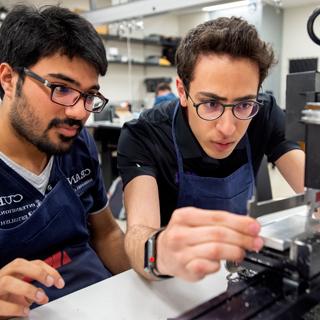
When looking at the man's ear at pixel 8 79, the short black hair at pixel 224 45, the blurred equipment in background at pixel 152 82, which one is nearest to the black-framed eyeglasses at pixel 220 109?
the short black hair at pixel 224 45

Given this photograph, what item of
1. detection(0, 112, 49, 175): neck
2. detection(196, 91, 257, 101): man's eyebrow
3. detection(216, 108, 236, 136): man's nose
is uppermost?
detection(196, 91, 257, 101): man's eyebrow

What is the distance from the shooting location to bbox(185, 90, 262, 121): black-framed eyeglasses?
1.00 meters

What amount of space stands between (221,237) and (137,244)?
1.16 feet

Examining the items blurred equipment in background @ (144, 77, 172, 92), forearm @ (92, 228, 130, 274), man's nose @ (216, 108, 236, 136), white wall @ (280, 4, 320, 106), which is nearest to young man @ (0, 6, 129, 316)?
forearm @ (92, 228, 130, 274)

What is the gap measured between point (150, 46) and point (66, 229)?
6.08 metres

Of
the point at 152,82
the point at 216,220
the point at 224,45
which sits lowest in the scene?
the point at 216,220

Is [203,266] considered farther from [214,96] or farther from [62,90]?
[62,90]

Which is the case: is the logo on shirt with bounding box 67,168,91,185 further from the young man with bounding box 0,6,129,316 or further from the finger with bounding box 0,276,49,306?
the finger with bounding box 0,276,49,306

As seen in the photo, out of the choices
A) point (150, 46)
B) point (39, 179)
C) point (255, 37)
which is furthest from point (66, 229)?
point (150, 46)

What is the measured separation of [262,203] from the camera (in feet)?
2.00

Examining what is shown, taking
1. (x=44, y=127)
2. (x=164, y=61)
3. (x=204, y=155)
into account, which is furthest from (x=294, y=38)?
(x=44, y=127)

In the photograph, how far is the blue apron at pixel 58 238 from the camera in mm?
959

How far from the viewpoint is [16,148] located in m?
1.03

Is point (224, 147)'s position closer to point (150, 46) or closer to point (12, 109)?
point (12, 109)
